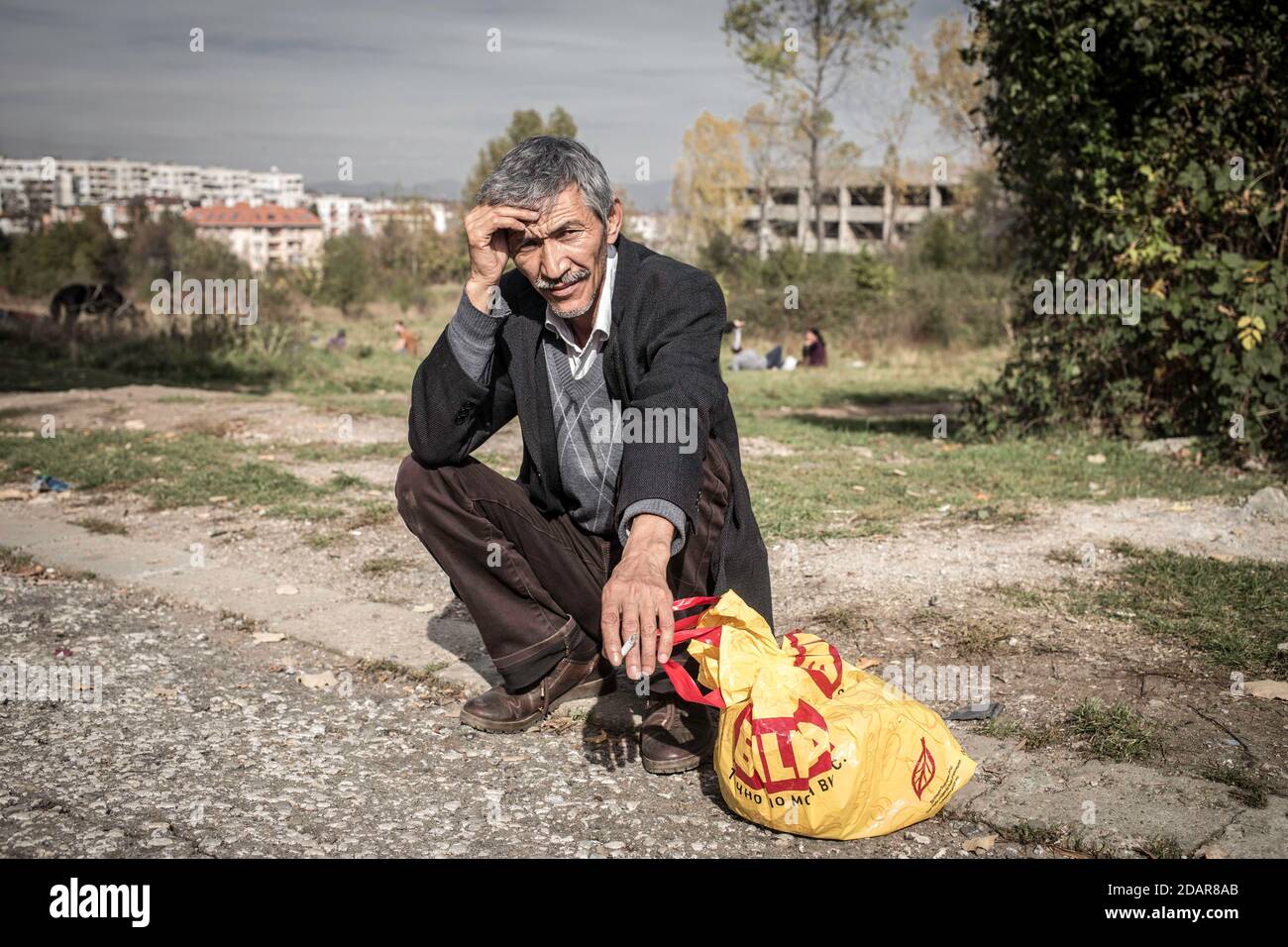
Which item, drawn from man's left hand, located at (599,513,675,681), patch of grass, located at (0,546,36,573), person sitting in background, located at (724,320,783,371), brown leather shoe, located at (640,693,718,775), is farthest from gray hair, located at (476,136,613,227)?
person sitting in background, located at (724,320,783,371)

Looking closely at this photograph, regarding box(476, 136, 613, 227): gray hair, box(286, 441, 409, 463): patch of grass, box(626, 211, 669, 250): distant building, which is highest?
box(626, 211, 669, 250): distant building

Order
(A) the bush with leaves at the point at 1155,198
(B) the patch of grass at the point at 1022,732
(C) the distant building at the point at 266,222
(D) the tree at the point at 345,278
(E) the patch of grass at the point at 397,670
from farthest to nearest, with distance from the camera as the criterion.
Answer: (C) the distant building at the point at 266,222 < (D) the tree at the point at 345,278 < (A) the bush with leaves at the point at 1155,198 < (E) the patch of grass at the point at 397,670 < (B) the patch of grass at the point at 1022,732

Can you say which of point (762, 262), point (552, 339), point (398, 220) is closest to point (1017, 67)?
point (552, 339)

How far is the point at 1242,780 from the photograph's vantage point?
2820 mm

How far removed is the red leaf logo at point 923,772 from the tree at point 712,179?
32.5 m

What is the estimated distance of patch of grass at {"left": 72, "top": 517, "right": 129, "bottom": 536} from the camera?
5789 millimetres

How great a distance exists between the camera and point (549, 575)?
3.33 m

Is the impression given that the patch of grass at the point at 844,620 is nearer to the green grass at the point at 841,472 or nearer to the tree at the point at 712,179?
the green grass at the point at 841,472

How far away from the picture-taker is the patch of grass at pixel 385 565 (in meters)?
5.06

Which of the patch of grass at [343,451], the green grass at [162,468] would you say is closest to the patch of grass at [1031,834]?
the green grass at [162,468]

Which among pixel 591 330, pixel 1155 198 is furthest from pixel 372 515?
pixel 1155 198

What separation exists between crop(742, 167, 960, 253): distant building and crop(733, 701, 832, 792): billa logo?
26.1 metres

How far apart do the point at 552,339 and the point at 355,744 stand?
1.37 m

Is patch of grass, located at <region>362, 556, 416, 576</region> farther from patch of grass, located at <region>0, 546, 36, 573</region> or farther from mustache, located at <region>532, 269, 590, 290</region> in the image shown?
mustache, located at <region>532, 269, 590, 290</region>
